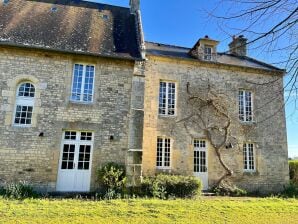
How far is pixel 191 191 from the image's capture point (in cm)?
988

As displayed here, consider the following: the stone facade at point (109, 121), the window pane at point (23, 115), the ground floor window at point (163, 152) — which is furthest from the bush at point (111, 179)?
the window pane at point (23, 115)

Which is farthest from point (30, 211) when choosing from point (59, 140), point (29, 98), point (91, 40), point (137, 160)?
point (91, 40)

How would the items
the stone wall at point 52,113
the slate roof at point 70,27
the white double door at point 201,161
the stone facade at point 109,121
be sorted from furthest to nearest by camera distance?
the white double door at point 201,161
the slate roof at point 70,27
the stone facade at point 109,121
the stone wall at point 52,113

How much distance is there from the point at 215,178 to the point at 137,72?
6.84 metres

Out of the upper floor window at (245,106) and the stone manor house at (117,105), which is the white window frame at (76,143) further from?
the upper floor window at (245,106)

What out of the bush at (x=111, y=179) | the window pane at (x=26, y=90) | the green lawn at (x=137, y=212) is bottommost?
the green lawn at (x=137, y=212)

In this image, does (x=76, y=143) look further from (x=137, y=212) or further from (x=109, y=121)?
(x=137, y=212)

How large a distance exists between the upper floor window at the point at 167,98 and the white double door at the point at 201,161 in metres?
2.21

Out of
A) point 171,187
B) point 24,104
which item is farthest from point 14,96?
point 171,187

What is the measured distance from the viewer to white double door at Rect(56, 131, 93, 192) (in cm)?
967

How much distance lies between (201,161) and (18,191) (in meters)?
8.52

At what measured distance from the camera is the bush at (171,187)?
9.50 m

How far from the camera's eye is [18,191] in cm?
851

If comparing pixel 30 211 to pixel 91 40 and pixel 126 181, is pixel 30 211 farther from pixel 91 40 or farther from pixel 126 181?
pixel 91 40
